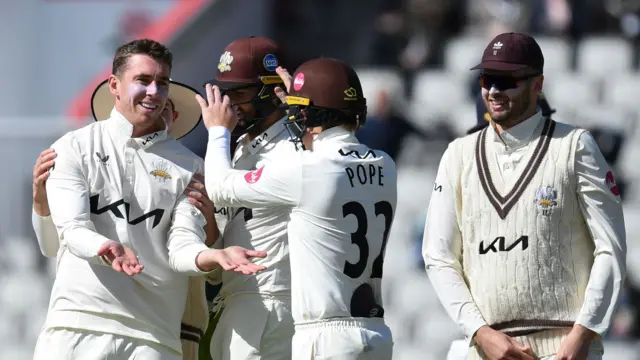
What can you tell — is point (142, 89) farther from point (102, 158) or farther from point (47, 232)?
point (47, 232)

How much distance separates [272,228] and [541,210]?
4.12ft

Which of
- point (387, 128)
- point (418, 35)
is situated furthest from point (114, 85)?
point (418, 35)

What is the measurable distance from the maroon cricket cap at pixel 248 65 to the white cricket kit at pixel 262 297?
1.10 ft

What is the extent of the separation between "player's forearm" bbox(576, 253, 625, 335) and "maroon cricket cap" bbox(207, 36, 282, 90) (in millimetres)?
1779

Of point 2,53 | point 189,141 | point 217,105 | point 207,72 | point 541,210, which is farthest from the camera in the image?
point 2,53

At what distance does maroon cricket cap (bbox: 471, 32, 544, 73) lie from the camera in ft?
16.7

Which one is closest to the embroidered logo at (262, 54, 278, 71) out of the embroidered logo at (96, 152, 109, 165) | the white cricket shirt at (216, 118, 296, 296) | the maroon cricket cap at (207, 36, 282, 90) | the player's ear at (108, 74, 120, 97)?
the maroon cricket cap at (207, 36, 282, 90)

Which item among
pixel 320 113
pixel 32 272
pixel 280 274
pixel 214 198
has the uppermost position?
pixel 320 113

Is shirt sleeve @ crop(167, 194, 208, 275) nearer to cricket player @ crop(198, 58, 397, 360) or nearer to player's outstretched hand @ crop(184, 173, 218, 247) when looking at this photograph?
player's outstretched hand @ crop(184, 173, 218, 247)

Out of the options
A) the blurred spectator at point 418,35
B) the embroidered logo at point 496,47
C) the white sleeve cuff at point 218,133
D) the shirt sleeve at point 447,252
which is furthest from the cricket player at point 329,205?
the blurred spectator at point 418,35

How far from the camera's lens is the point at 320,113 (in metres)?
5.36

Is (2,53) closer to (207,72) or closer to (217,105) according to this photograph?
(207,72)

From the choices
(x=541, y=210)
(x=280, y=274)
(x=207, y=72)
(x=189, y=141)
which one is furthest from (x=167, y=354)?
(x=207, y=72)

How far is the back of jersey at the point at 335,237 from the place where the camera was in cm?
522
